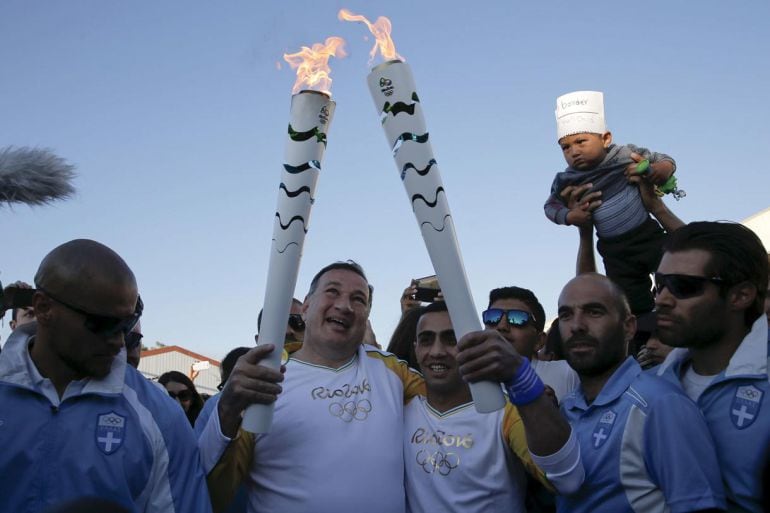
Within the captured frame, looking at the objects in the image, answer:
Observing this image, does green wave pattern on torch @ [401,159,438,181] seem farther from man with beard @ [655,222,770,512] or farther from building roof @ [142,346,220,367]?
building roof @ [142,346,220,367]

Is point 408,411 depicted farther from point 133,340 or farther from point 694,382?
point 133,340

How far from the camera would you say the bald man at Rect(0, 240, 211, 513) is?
2.51 meters

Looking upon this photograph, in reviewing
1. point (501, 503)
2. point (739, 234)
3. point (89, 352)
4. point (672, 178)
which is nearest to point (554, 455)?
point (501, 503)

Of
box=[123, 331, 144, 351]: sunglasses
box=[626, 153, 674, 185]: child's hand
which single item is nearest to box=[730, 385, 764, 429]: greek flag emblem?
box=[626, 153, 674, 185]: child's hand

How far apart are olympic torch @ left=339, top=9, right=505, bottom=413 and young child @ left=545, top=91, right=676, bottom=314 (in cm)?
189

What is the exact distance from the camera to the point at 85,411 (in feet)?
8.66

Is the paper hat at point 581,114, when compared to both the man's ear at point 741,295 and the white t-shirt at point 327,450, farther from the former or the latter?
the white t-shirt at point 327,450

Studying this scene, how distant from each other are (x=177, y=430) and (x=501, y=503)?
1371 mm

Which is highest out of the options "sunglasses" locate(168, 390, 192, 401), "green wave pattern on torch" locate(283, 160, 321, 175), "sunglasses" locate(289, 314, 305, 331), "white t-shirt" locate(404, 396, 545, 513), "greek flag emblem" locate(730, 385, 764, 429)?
"green wave pattern on torch" locate(283, 160, 321, 175)

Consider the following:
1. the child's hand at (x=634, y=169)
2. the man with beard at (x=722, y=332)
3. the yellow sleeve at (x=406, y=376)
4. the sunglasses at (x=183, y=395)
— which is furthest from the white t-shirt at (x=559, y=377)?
the sunglasses at (x=183, y=395)

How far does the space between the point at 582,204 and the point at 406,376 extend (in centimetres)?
180

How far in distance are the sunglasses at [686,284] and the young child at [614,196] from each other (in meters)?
1.55

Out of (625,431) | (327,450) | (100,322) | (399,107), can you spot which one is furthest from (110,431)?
(625,431)

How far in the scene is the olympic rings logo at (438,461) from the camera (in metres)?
3.29
